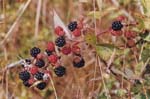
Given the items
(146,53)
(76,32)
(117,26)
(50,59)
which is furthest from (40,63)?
(146,53)

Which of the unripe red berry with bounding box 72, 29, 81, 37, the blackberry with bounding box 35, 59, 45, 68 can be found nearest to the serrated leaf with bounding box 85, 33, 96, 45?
the unripe red berry with bounding box 72, 29, 81, 37

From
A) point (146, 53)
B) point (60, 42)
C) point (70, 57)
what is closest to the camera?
point (60, 42)

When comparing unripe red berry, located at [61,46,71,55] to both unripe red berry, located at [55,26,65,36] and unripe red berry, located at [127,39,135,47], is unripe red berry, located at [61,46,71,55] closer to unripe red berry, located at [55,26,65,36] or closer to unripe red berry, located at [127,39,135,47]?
unripe red berry, located at [55,26,65,36]

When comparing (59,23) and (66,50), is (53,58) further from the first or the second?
(59,23)

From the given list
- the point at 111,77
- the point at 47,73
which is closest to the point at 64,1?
the point at 111,77

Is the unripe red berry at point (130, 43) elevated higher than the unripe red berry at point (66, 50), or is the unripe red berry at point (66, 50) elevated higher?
the unripe red berry at point (66, 50)

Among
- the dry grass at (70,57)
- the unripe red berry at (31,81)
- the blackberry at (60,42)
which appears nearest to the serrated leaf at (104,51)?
the dry grass at (70,57)

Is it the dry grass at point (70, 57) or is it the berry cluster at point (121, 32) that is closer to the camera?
the berry cluster at point (121, 32)

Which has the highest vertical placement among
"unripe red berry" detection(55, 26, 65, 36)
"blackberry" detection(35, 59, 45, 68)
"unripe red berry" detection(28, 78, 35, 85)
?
"unripe red berry" detection(55, 26, 65, 36)

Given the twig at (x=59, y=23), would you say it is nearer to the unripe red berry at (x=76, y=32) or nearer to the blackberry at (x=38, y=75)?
the unripe red berry at (x=76, y=32)
